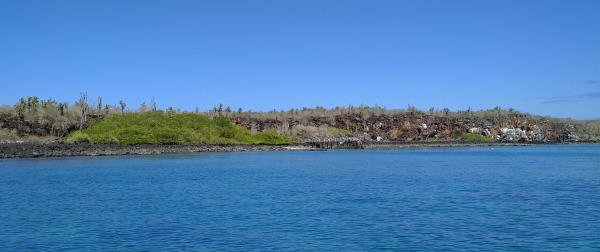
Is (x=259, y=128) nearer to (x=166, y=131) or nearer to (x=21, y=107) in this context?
(x=166, y=131)

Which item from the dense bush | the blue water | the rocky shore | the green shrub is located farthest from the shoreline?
the blue water

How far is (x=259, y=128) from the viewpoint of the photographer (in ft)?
473

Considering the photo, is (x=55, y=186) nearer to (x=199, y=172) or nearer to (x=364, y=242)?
(x=199, y=172)

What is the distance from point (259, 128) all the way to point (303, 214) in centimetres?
11829

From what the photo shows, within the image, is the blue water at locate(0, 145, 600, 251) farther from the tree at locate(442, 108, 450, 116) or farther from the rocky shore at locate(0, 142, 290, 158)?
the tree at locate(442, 108, 450, 116)

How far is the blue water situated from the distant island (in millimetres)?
51500

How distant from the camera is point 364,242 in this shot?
2019 centimetres

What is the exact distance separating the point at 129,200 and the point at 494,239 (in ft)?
65.9

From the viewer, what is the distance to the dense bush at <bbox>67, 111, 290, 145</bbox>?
327 ft

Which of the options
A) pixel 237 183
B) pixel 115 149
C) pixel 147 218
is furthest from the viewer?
pixel 115 149

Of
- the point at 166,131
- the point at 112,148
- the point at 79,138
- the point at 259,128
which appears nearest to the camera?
the point at 112,148

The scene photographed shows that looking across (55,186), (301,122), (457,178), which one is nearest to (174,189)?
(55,186)

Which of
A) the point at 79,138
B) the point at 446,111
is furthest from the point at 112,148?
the point at 446,111

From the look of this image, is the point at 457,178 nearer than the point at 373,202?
No
